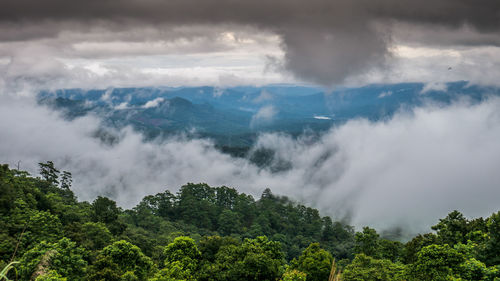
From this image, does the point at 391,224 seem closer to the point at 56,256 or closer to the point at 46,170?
the point at 46,170

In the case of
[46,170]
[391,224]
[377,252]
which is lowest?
[377,252]

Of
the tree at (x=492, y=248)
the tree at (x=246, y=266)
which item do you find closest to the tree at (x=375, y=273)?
the tree at (x=246, y=266)

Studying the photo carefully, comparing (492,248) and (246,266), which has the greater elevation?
(492,248)

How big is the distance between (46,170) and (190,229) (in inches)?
1759

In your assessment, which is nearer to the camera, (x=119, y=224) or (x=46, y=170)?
(x=119, y=224)

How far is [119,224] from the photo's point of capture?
5344 cm

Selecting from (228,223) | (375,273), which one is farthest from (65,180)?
(375,273)

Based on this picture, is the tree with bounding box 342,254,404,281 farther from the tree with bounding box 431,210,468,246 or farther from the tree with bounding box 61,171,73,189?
the tree with bounding box 61,171,73,189

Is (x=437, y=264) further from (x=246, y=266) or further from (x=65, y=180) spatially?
(x=65, y=180)

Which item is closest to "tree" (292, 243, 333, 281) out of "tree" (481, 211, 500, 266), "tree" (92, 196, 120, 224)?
"tree" (481, 211, 500, 266)

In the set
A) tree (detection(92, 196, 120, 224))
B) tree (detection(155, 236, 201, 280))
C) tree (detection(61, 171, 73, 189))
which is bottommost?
tree (detection(155, 236, 201, 280))

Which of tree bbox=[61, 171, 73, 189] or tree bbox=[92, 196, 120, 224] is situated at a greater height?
tree bbox=[61, 171, 73, 189]

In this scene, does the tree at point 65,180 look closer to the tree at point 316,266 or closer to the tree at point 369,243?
the tree at point 369,243

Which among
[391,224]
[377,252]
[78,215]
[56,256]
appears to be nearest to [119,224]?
[78,215]
